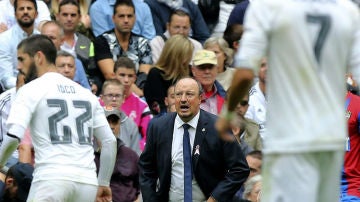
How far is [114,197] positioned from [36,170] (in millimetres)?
2655

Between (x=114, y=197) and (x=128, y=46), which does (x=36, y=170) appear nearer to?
(x=114, y=197)

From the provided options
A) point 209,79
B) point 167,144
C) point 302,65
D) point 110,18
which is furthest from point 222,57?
point 302,65

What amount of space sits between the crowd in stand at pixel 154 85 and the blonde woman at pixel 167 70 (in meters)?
0.01

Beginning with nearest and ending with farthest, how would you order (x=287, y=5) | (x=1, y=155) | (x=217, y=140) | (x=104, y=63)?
(x=287, y=5) → (x=1, y=155) → (x=217, y=140) → (x=104, y=63)

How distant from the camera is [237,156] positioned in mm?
11734

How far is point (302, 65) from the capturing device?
7.77m

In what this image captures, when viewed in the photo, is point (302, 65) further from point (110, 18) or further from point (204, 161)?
point (110, 18)

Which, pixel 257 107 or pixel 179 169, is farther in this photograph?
pixel 257 107

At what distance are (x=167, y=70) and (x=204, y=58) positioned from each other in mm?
567

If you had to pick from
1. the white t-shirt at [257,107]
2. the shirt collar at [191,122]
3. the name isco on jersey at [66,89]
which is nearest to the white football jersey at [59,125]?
the name isco on jersey at [66,89]

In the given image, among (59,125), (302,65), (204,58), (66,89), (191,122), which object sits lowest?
(191,122)

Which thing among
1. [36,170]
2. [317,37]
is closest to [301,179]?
[317,37]

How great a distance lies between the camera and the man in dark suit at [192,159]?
38.3 ft

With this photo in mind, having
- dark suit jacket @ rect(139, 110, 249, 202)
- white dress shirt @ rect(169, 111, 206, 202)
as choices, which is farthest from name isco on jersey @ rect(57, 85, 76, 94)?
white dress shirt @ rect(169, 111, 206, 202)
